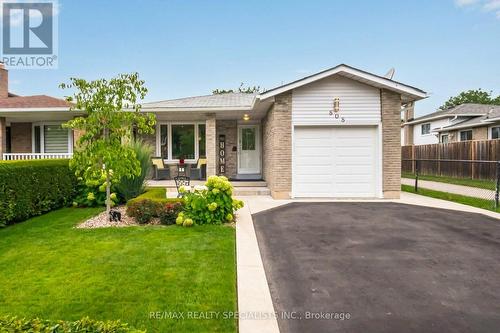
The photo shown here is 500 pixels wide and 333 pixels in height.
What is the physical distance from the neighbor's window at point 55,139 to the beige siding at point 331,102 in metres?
11.0

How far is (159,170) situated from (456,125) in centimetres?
1991

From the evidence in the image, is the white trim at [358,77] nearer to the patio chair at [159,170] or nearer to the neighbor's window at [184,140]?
the neighbor's window at [184,140]

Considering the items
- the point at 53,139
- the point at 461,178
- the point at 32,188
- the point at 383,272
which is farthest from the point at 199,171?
the point at 461,178

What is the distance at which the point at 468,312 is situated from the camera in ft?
10.0

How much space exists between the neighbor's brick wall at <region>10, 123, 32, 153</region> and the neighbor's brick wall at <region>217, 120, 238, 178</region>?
900 cm

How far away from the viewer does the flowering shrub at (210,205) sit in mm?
6621

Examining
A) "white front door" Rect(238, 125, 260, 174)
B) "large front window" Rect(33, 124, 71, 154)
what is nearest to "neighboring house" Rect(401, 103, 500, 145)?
"white front door" Rect(238, 125, 260, 174)

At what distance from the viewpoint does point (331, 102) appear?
9.98m

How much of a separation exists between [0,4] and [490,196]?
18.7 metres

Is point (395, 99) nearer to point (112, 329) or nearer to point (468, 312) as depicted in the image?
point (468, 312)

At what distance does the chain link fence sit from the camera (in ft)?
34.7

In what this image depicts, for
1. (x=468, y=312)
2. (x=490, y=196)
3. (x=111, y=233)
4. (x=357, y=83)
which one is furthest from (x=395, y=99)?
(x=111, y=233)

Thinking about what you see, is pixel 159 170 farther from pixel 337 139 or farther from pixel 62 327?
pixel 62 327

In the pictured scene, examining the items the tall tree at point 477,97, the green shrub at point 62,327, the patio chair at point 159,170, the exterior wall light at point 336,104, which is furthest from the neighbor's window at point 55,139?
the tall tree at point 477,97
